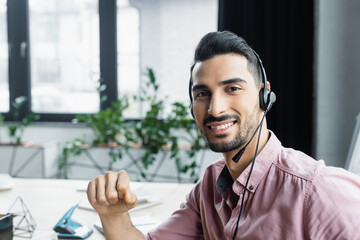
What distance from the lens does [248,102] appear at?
1.00m

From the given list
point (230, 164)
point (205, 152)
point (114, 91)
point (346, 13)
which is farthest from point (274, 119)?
point (230, 164)

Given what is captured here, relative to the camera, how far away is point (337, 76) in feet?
8.67

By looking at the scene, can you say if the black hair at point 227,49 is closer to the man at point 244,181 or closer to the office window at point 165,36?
the man at point 244,181

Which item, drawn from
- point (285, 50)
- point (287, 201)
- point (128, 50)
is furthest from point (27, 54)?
point (287, 201)

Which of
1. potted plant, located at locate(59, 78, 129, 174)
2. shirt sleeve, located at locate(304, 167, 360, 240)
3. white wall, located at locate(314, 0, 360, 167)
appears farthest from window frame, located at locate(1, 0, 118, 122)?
shirt sleeve, located at locate(304, 167, 360, 240)

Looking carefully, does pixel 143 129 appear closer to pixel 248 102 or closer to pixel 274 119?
pixel 274 119

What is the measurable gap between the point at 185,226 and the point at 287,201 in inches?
17.7

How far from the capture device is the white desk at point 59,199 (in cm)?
144

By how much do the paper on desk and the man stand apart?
156 mm

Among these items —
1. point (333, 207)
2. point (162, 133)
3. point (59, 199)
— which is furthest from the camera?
point (162, 133)

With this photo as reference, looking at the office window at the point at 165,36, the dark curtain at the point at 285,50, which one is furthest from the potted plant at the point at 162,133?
the dark curtain at the point at 285,50

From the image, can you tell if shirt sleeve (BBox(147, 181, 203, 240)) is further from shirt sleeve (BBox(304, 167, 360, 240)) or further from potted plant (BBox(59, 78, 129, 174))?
potted plant (BBox(59, 78, 129, 174))

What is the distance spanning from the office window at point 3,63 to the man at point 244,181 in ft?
10.4

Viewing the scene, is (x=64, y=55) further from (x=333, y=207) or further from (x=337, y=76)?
(x=333, y=207)
